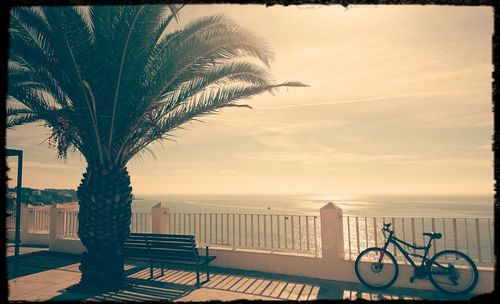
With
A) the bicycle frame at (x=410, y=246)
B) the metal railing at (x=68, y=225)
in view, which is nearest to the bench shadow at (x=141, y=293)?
the bicycle frame at (x=410, y=246)

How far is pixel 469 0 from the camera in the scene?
5.30ft

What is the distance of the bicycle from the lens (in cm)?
609

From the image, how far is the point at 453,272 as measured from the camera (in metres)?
6.13

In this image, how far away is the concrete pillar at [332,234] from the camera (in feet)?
23.7

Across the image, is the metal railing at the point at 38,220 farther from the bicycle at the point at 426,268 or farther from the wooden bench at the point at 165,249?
the bicycle at the point at 426,268

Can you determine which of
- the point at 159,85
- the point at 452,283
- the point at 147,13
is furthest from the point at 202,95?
the point at 452,283

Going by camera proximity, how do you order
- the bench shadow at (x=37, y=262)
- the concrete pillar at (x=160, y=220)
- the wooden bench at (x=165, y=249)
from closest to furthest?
the wooden bench at (x=165, y=249) → the bench shadow at (x=37, y=262) → the concrete pillar at (x=160, y=220)

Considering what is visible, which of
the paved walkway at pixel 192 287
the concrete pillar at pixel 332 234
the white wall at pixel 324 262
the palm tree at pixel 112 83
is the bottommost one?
the paved walkway at pixel 192 287

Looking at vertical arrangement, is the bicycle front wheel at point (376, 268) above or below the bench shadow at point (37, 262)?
above

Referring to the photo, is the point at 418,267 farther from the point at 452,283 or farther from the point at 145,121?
the point at 145,121

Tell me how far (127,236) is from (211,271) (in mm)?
2162

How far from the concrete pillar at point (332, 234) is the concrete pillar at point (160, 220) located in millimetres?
4445

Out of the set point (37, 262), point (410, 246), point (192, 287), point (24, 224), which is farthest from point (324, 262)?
point (24, 224)

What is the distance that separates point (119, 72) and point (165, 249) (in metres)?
3.89
